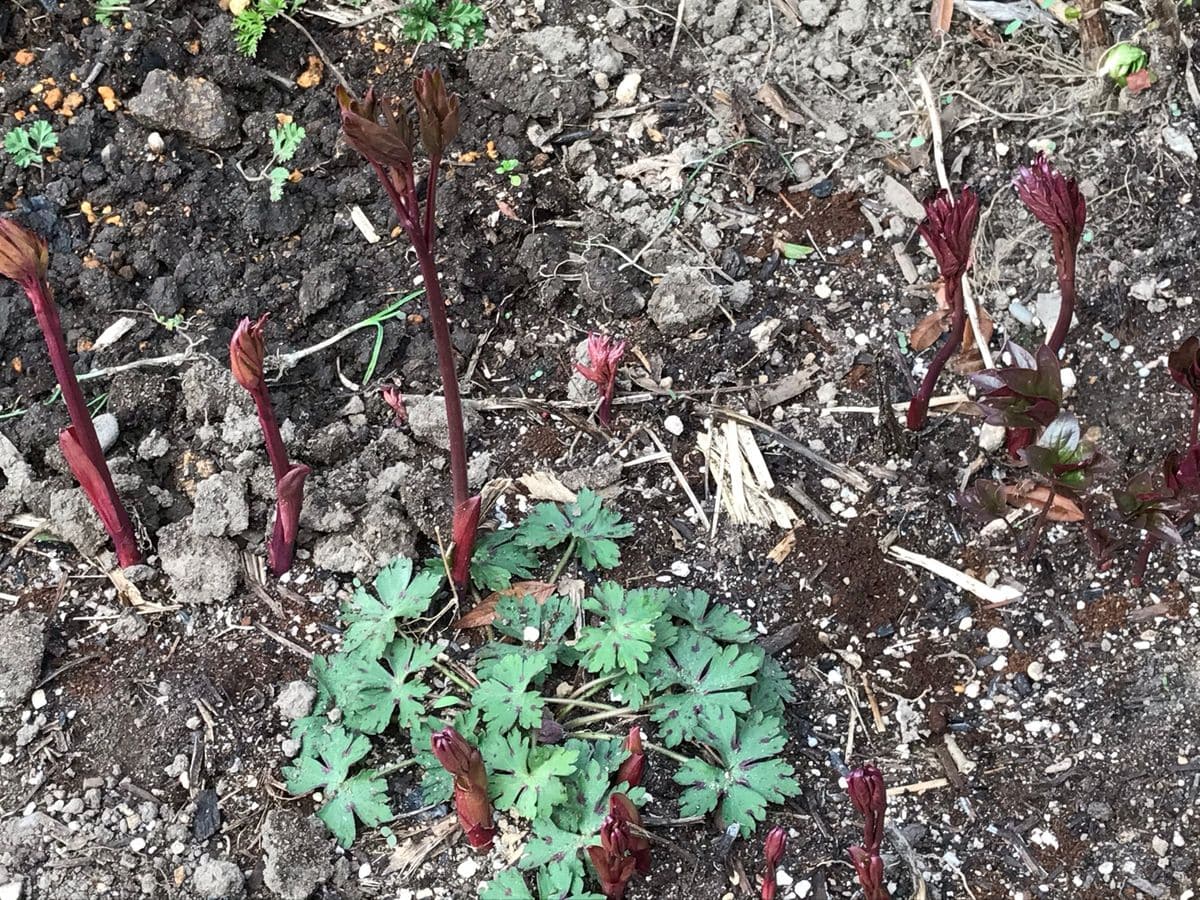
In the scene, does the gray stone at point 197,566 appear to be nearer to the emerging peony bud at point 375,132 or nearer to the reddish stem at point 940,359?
the emerging peony bud at point 375,132

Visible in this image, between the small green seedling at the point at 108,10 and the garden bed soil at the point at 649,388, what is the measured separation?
37 mm

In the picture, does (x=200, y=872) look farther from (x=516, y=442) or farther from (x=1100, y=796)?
(x=1100, y=796)

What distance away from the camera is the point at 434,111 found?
203 cm

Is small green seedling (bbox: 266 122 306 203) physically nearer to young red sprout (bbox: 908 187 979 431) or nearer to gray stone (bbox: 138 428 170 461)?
gray stone (bbox: 138 428 170 461)

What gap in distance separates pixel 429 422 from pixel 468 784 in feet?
3.21

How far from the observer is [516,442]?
3.10 metres

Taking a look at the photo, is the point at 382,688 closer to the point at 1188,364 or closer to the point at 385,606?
the point at 385,606

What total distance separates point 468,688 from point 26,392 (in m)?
1.40

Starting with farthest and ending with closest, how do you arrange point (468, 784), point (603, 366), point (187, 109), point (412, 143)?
point (187, 109)
point (603, 366)
point (468, 784)
point (412, 143)

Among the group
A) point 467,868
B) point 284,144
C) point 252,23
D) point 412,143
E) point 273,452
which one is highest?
point 412,143

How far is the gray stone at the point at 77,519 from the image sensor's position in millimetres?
2846

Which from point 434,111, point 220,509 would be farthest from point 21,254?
point 434,111

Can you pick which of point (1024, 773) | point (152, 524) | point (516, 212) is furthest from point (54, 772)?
point (1024, 773)

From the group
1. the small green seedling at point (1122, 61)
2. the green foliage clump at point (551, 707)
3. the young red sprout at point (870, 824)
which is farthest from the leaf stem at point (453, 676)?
the small green seedling at point (1122, 61)
